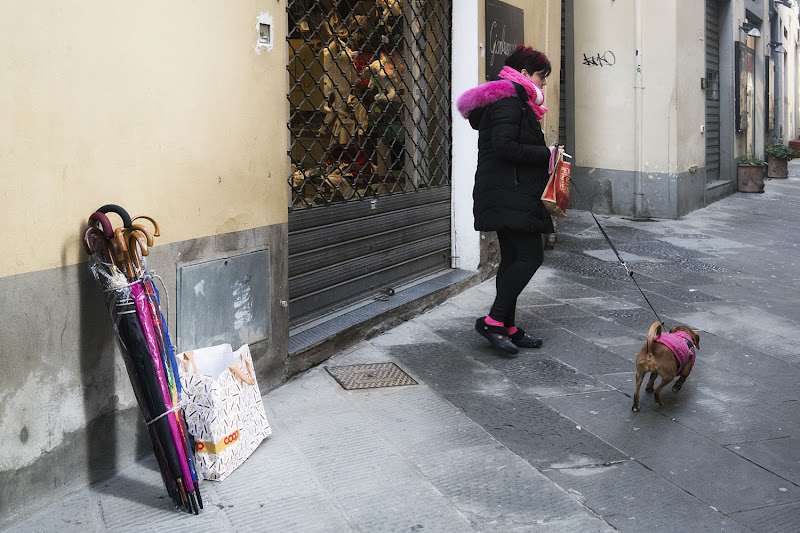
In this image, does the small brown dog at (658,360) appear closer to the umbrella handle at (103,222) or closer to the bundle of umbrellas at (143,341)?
the bundle of umbrellas at (143,341)

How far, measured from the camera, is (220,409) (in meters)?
3.53

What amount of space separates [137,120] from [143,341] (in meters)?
0.99

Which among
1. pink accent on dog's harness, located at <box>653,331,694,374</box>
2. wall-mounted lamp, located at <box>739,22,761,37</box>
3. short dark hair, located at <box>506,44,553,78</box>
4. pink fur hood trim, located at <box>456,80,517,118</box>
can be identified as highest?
wall-mounted lamp, located at <box>739,22,761,37</box>

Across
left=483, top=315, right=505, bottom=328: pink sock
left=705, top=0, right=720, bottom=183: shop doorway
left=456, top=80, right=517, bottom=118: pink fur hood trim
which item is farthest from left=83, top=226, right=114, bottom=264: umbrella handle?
left=705, top=0, right=720, bottom=183: shop doorway

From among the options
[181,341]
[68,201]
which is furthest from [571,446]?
[68,201]

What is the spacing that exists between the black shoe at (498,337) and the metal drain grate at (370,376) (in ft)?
2.07

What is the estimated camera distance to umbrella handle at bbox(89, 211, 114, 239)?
327 centimetres

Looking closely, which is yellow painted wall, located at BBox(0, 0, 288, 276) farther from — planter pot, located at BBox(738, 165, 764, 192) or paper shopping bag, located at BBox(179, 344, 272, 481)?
planter pot, located at BBox(738, 165, 764, 192)

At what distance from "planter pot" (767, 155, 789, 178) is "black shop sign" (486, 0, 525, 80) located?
12.1m

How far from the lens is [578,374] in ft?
16.5

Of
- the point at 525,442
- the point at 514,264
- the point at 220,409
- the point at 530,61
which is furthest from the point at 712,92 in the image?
the point at 220,409

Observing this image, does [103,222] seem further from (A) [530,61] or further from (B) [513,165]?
(A) [530,61]

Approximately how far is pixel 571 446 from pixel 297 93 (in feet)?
10.00

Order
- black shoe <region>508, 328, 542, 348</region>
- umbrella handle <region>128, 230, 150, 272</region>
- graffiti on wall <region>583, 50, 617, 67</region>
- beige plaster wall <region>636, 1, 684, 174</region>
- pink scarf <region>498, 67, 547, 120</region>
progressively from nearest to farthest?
umbrella handle <region>128, 230, 150, 272</region>, pink scarf <region>498, 67, 547, 120</region>, black shoe <region>508, 328, 542, 348</region>, beige plaster wall <region>636, 1, 684, 174</region>, graffiti on wall <region>583, 50, 617, 67</region>
